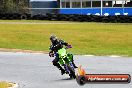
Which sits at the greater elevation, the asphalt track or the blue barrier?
the blue barrier

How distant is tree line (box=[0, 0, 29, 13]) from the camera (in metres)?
65.6

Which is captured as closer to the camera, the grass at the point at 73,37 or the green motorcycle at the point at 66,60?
the green motorcycle at the point at 66,60

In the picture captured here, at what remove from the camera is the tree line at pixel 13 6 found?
65.6 meters

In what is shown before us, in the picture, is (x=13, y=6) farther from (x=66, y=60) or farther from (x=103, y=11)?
(x=66, y=60)

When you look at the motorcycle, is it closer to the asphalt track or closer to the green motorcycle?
the green motorcycle

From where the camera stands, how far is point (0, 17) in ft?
187

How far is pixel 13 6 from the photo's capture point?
2621 inches

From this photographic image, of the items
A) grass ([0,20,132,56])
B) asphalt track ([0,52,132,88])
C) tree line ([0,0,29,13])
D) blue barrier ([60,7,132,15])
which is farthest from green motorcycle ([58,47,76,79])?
tree line ([0,0,29,13])

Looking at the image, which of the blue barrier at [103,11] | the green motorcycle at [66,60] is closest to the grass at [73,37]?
the green motorcycle at [66,60]

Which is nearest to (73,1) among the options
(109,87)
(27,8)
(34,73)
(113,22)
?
(27,8)

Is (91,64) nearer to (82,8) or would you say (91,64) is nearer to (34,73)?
(34,73)

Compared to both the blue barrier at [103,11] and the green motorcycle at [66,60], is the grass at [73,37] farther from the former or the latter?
the blue barrier at [103,11]

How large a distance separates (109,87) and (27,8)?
5736 cm

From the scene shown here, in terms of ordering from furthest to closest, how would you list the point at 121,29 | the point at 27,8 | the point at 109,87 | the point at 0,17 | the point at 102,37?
the point at 27,8 < the point at 0,17 < the point at 121,29 < the point at 102,37 < the point at 109,87
